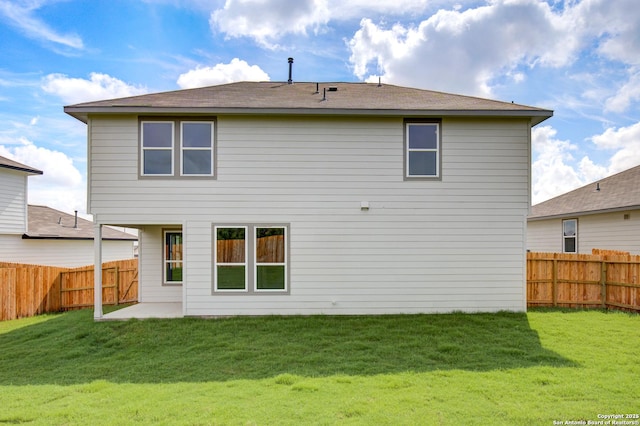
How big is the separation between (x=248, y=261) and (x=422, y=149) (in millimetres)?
5086

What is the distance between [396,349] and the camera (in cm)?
646

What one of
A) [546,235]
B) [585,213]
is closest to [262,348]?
[585,213]

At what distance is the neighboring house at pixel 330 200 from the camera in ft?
28.7

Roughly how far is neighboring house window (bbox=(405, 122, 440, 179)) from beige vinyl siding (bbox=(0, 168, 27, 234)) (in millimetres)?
15814

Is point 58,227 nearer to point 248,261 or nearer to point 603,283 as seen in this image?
point 248,261

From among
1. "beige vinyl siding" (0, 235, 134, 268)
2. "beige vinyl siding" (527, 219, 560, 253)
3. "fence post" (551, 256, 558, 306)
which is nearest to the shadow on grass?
Result: "fence post" (551, 256, 558, 306)

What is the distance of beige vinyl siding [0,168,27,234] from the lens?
1459 cm

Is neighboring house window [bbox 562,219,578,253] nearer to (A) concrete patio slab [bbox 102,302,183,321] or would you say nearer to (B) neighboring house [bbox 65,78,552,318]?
(B) neighboring house [bbox 65,78,552,318]

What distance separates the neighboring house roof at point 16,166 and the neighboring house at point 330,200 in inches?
348

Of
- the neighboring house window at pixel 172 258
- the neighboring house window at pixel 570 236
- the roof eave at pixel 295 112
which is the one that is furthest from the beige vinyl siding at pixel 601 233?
the neighboring house window at pixel 172 258

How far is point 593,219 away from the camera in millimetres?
14312

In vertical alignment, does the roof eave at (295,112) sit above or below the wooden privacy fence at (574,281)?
above

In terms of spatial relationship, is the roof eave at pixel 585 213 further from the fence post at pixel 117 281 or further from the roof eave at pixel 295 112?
the fence post at pixel 117 281

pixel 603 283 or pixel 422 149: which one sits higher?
pixel 422 149
